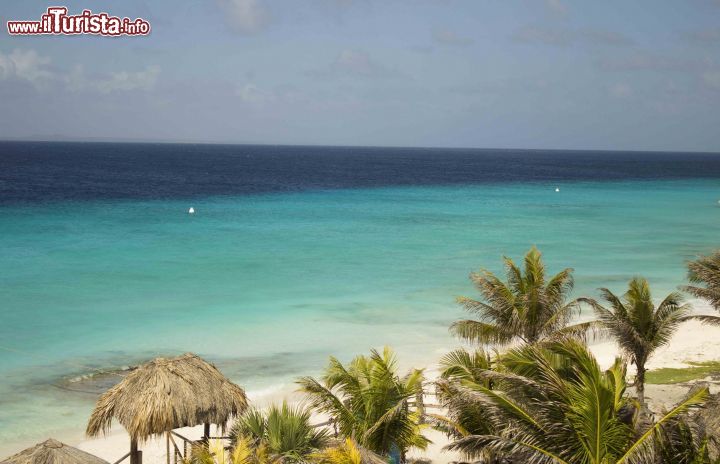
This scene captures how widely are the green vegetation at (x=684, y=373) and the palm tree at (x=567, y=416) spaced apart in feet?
36.4

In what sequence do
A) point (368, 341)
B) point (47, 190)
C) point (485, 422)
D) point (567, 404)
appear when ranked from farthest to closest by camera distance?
point (47, 190)
point (368, 341)
point (485, 422)
point (567, 404)

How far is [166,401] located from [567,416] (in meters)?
6.45

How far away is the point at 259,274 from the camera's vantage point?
113 ft

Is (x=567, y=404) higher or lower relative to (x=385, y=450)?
higher

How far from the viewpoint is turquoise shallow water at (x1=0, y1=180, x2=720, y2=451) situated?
22.7 m

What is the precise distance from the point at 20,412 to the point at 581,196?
71098 mm

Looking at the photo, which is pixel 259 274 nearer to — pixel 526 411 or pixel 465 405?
pixel 465 405

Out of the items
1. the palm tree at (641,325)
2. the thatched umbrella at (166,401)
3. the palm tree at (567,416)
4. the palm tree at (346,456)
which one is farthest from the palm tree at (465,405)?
the palm tree at (641,325)

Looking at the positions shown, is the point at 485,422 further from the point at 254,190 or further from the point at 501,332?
Answer: the point at 254,190

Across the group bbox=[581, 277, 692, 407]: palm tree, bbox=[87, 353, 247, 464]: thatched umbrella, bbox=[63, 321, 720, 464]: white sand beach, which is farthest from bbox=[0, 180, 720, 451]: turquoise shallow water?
bbox=[581, 277, 692, 407]: palm tree

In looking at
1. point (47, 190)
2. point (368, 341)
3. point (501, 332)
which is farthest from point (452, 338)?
point (47, 190)

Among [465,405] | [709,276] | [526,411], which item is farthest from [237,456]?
[709,276]

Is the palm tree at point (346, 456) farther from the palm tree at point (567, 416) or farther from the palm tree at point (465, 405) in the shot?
the palm tree at point (465, 405)

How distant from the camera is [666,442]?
29.8 feet
